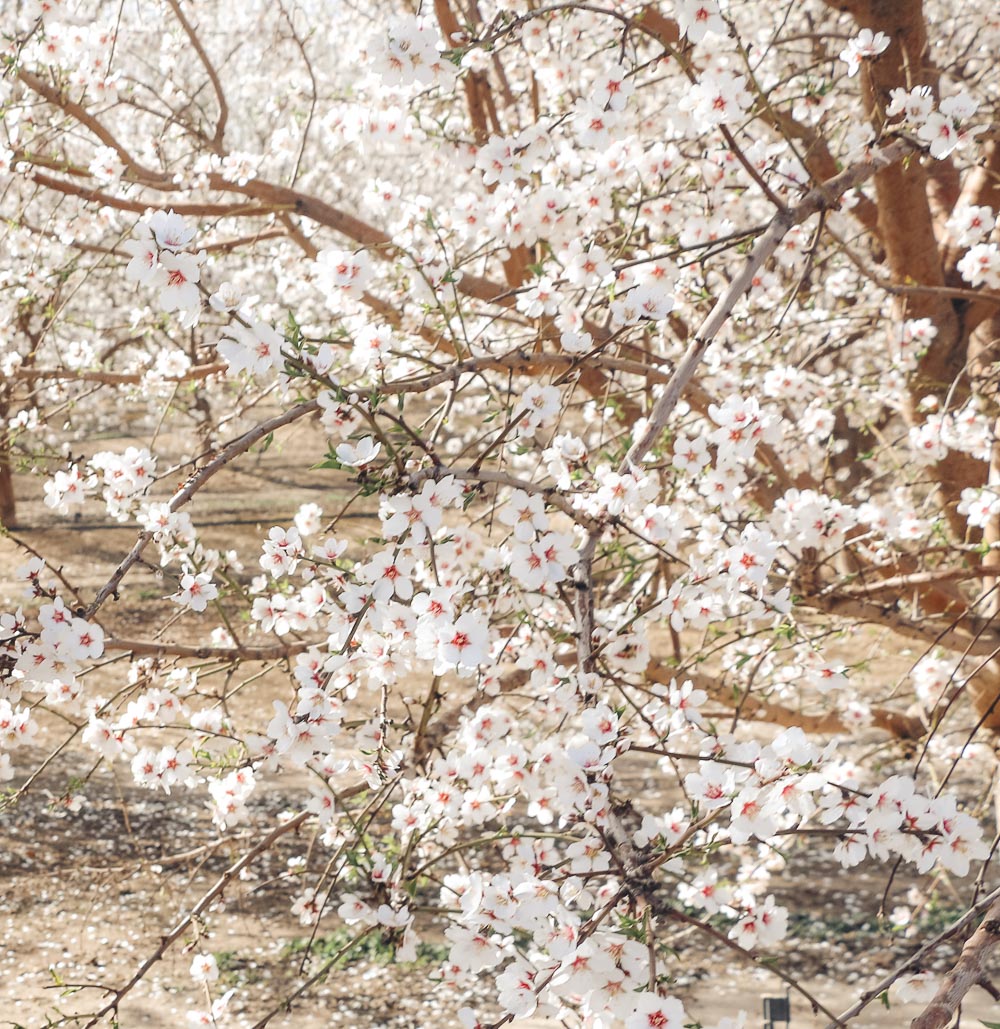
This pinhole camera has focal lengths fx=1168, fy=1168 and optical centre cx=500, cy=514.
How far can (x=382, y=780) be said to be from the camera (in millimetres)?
2156

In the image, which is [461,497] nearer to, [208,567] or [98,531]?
[208,567]

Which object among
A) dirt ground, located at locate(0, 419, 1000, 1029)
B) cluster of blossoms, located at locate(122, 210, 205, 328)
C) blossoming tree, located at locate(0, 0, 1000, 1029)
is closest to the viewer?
cluster of blossoms, located at locate(122, 210, 205, 328)

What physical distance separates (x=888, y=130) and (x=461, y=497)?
1097 mm

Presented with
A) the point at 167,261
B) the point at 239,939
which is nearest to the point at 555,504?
the point at 167,261

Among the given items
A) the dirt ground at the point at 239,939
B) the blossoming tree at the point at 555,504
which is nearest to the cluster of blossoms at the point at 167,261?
the blossoming tree at the point at 555,504

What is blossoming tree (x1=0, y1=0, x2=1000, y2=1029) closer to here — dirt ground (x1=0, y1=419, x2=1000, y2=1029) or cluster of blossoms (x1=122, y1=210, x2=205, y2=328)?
cluster of blossoms (x1=122, y1=210, x2=205, y2=328)

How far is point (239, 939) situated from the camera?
17.9 ft

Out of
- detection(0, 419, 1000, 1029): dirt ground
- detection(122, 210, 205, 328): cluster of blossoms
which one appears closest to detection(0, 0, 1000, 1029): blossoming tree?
detection(122, 210, 205, 328): cluster of blossoms

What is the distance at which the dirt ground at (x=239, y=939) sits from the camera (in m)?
4.80

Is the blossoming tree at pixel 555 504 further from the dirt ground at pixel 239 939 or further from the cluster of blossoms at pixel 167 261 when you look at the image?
the dirt ground at pixel 239 939

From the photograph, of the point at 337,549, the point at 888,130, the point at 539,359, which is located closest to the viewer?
the point at 337,549

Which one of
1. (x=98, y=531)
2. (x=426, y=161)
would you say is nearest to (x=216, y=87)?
(x=426, y=161)

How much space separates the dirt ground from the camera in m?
4.80

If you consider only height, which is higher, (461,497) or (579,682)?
(461,497)
